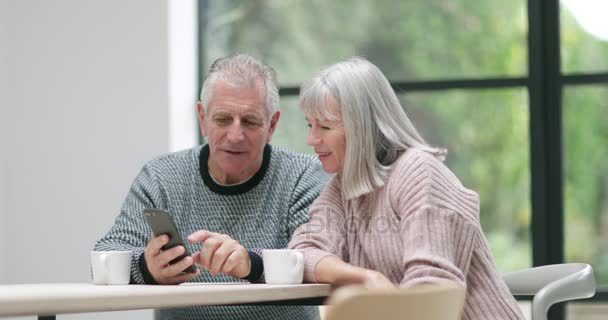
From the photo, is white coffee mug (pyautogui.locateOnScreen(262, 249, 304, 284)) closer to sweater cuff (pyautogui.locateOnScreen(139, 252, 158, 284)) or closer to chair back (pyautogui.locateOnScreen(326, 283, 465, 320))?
sweater cuff (pyautogui.locateOnScreen(139, 252, 158, 284))

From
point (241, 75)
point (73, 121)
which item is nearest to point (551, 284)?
point (241, 75)

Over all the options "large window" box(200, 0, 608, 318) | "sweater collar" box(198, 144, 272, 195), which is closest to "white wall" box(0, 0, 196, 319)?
"large window" box(200, 0, 608, 318)

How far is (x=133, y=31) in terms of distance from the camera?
151 inches

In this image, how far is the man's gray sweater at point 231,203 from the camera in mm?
2543

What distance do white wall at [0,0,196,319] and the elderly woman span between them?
5.38ft

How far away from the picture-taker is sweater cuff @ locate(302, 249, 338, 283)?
210 centimetres

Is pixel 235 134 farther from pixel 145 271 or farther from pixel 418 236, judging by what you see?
pixel 418 236

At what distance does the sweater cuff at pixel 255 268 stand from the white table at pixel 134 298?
0.18 metres

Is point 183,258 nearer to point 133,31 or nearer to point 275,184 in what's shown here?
point 275,184

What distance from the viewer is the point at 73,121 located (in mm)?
3854

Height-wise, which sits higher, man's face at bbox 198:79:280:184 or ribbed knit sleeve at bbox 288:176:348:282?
man's face at bbox 198:79:280:184

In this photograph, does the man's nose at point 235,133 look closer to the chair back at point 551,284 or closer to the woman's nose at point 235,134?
the woman's nose at point 235,134

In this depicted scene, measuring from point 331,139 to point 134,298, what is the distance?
0.82 meters

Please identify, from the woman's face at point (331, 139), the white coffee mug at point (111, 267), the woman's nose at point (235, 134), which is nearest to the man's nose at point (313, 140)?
the woman's face at point (331, 139)
